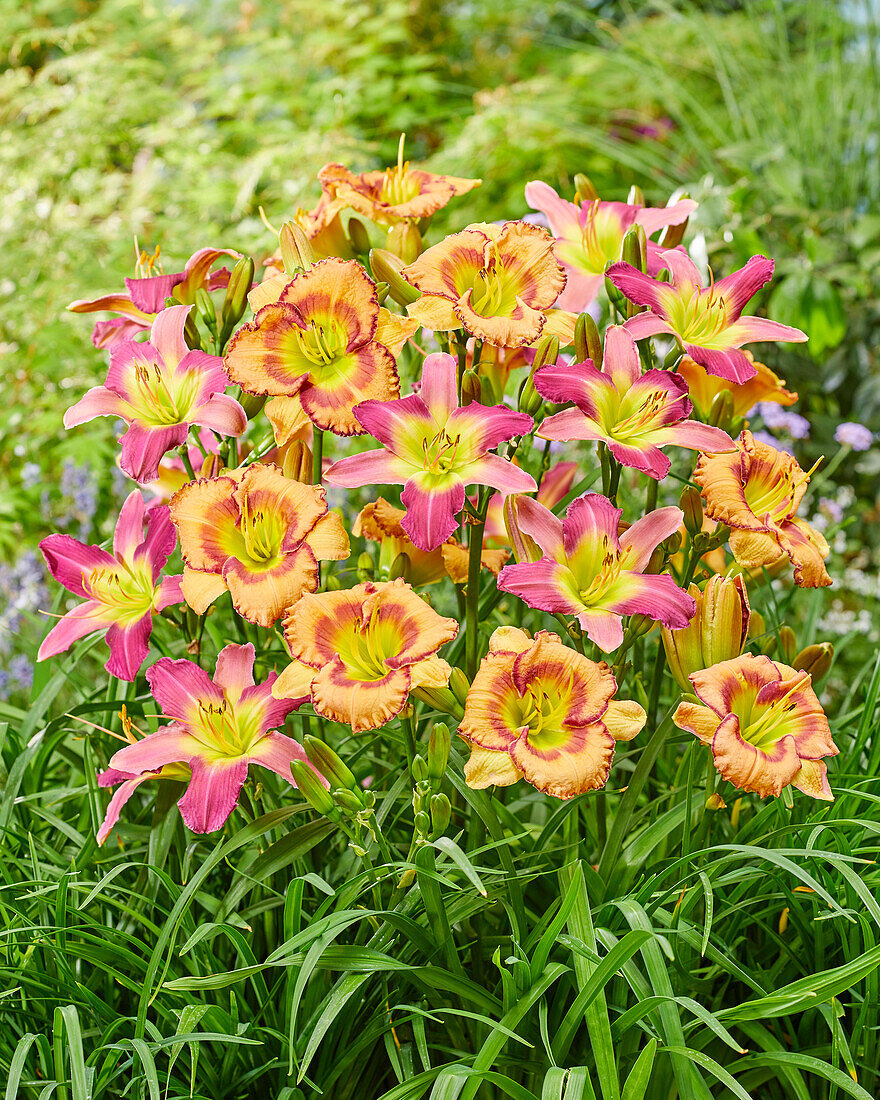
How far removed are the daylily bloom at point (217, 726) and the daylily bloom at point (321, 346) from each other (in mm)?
290

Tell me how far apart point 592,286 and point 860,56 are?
11.0ft

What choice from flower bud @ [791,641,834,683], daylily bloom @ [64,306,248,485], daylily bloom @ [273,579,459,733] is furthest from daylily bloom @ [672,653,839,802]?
daylily bloom @ [64,306,248,485]

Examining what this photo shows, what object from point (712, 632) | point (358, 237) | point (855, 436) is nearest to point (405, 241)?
point (358, 237)

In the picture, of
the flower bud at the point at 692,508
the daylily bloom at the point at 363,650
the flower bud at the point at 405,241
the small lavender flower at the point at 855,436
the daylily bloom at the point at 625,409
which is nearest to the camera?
the daylily bloom at the point at 363,650

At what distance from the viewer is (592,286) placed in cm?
123

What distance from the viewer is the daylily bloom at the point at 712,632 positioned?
3.40ft

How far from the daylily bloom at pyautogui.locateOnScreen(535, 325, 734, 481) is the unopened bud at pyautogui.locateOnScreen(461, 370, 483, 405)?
0.08 m

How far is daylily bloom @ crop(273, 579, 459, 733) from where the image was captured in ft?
2.93

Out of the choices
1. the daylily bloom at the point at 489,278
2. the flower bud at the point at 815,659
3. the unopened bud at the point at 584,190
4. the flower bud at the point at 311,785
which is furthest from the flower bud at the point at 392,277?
the flower bud at the point at 815,659

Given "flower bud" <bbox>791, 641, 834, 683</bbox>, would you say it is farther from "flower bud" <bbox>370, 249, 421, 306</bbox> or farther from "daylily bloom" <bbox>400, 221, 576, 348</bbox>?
"flower bud" <bbox>370, 249, 421, 306</bbox>

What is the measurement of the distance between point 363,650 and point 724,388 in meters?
0.61

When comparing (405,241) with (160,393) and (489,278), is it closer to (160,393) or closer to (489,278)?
(489,278)

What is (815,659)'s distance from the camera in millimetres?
1170

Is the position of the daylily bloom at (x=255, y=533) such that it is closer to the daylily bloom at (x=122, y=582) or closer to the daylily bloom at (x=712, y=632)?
the daylily bloom at (x=122, y=582)
